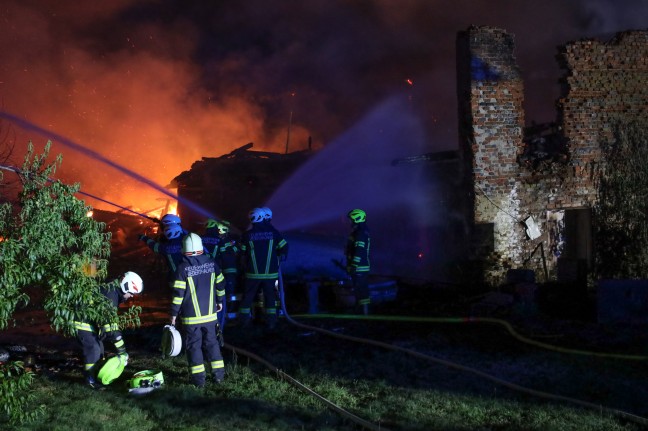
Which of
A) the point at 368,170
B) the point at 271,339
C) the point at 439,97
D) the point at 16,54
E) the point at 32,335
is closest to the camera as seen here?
the point at 271,339

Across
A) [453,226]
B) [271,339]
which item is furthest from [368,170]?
[271,339]

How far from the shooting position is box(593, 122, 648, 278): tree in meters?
12.4

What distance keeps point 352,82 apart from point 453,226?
17.1 meters

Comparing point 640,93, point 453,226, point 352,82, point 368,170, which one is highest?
point 352,82

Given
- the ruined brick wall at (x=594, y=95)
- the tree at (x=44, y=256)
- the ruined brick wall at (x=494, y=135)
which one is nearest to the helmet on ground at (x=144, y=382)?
the tree at (x=44, y=256)

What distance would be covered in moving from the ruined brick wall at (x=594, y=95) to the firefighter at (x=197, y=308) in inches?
326

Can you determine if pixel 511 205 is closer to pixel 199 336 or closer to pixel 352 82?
pixel 199 336

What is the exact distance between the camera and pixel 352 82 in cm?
2903

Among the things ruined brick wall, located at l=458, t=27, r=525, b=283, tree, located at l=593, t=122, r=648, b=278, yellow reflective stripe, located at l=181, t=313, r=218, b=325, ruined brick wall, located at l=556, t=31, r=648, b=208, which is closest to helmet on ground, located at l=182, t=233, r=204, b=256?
yellow reflective stripe, located at l=181, t=313, r=218, b=325

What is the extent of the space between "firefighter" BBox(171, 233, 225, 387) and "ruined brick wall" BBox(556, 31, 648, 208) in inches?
326

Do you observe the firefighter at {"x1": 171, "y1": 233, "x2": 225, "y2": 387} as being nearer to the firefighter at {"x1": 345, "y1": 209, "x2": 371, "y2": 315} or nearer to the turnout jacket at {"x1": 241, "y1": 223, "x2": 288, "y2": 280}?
the turnout jacket at {"x1": 241, "y1": 223, "x2": 288, "y2": 280}

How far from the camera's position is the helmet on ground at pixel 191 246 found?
7108mm

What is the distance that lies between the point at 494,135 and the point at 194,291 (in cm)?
769

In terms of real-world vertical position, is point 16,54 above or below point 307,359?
above
